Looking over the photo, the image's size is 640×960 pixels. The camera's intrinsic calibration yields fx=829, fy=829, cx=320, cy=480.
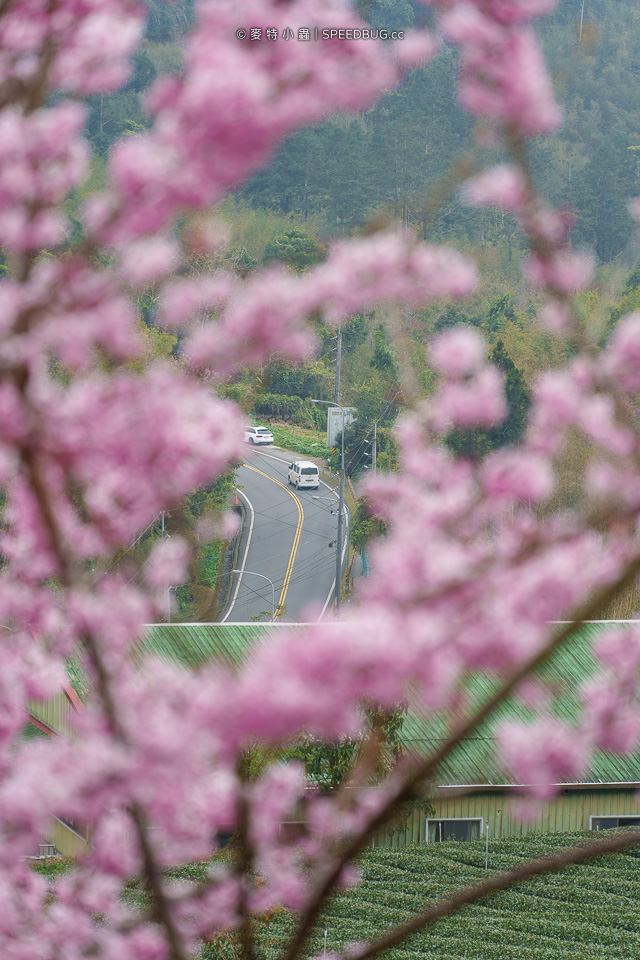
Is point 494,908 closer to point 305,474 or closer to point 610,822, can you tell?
point 610,822

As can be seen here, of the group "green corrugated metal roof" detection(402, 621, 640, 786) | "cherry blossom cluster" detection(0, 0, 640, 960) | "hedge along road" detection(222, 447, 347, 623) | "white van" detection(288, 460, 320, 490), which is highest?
"cherry blossom cluster" detection(0, 0, 640, 960)

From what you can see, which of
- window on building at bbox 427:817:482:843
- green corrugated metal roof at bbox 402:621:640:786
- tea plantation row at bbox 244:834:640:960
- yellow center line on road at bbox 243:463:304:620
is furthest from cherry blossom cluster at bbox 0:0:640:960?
yellow center line on road at bbox 243:463:304:620

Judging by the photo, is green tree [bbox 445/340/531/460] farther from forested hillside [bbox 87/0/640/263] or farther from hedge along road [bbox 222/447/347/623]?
hedge along road [bbox 222/447/347/623]

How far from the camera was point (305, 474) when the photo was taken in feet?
120

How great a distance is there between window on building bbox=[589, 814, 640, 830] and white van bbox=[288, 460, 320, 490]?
23.0 metres

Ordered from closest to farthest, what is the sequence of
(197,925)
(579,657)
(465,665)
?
(465,665) → (197,925) → (579,657)

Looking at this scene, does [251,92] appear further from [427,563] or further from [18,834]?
[18,834]

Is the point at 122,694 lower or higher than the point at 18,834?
higher

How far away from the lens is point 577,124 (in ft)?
138

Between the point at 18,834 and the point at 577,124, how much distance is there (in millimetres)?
46494

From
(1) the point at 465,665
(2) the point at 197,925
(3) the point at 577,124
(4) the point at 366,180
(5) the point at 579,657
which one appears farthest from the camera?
(3) the point at 577,124

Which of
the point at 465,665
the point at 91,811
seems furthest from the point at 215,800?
the point at 465,665

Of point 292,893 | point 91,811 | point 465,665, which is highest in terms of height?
point 465,665

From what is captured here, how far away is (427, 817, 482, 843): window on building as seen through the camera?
45.2ft
